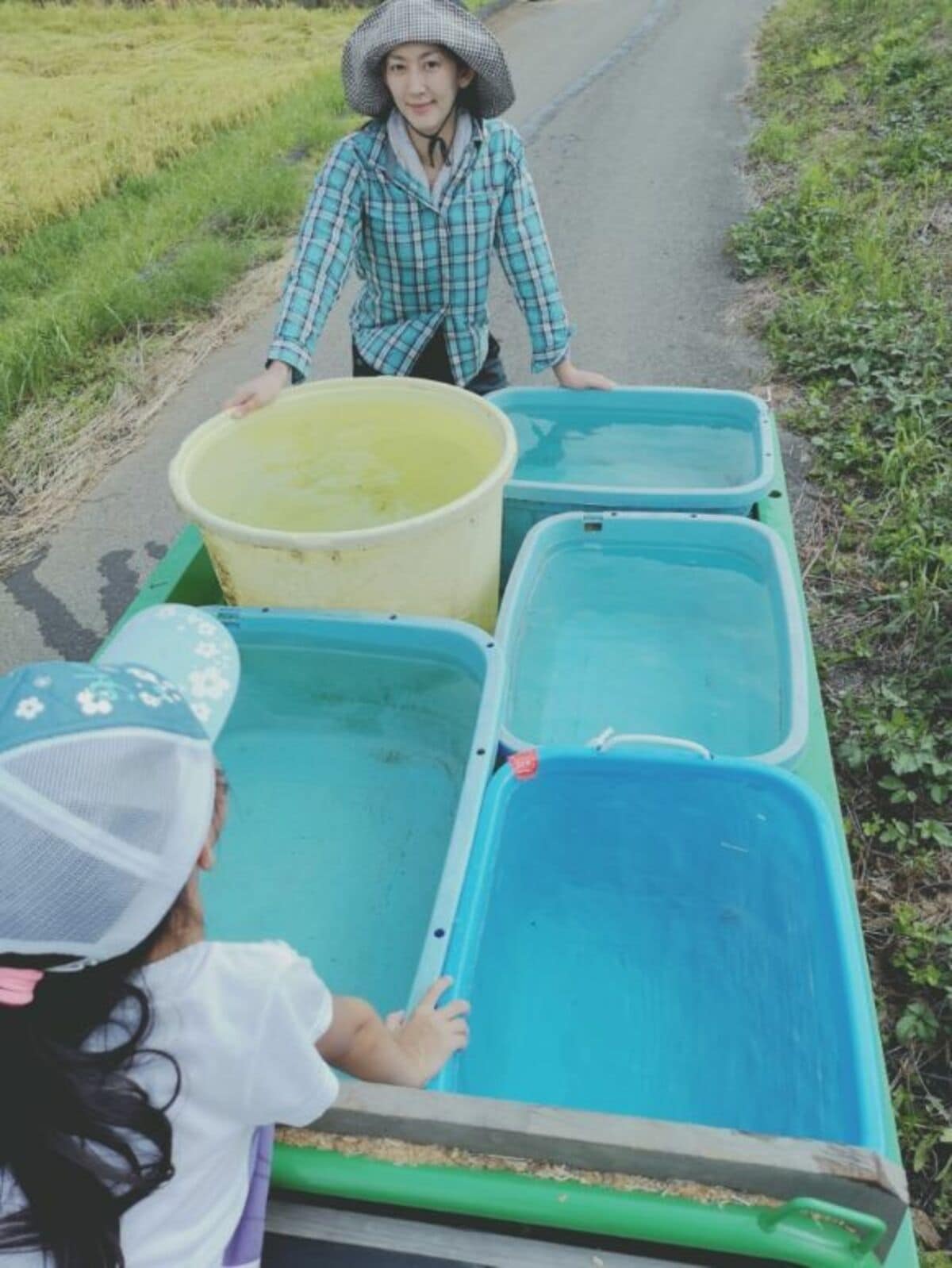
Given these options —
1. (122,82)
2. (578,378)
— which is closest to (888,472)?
(578,378)

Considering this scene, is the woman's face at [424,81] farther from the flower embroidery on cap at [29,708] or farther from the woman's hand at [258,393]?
the flower embroidery on cap at [29,708]

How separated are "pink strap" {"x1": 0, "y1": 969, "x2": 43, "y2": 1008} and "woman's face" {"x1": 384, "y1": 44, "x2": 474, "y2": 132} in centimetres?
186

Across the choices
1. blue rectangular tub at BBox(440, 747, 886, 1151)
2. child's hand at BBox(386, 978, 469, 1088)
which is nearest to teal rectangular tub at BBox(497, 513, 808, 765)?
blue rectangular tub at BBox(440, 747, 886, 1151)

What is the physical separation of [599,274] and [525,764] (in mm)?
4304

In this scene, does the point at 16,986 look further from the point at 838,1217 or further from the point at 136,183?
the point at 136,183

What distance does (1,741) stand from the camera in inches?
34.3

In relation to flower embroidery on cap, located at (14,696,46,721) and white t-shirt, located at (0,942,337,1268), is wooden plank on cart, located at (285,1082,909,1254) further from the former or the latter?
flower embroidery on cap, located at (14,696,46,721)

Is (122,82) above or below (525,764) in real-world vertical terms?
above

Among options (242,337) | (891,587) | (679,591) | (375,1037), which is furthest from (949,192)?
(375,1037)

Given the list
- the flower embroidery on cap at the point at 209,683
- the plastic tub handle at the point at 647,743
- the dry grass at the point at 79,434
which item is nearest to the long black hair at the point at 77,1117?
the flower embroidery on cap at the point at 209,683

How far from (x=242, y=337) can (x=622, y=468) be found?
2.84 m

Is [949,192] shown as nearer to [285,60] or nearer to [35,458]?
[35,458]

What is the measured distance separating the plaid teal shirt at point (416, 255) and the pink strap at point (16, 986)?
1.52 meters

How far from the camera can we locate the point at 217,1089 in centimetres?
95
